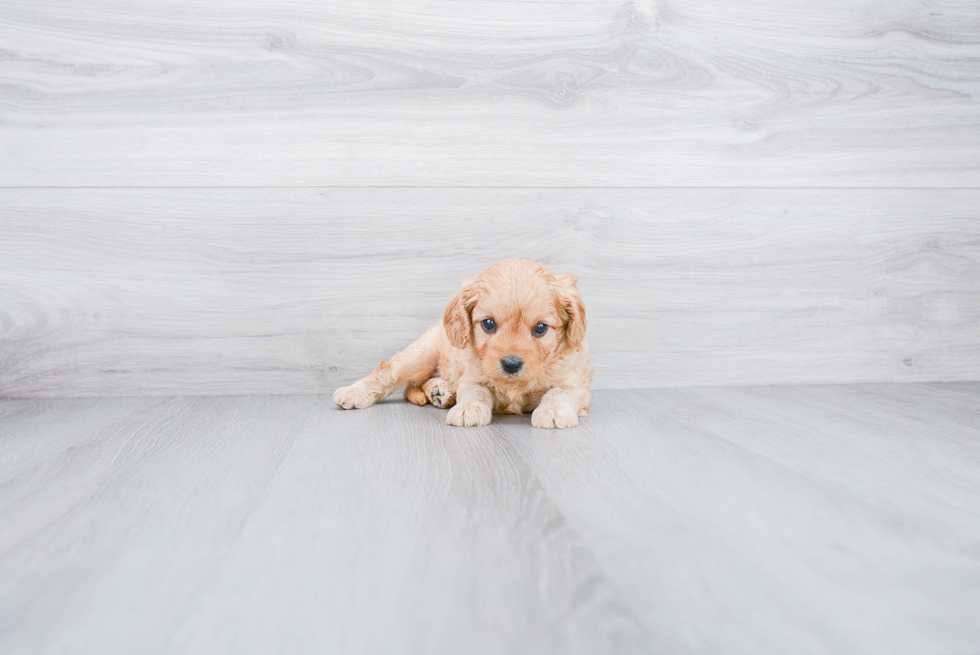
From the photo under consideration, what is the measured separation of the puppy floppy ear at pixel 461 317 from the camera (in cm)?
146

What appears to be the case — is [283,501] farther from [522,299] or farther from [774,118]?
[774,118]

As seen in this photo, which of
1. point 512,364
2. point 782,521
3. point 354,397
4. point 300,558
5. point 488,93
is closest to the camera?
point 300,558

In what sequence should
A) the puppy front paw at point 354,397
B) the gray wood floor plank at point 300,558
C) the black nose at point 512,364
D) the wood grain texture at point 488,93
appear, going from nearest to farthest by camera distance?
the gray wood floor plank at point 300,558 < the black nose at point 512,364 < the puppy front paw at point 354,397 < the wood grain texture at point 488,93

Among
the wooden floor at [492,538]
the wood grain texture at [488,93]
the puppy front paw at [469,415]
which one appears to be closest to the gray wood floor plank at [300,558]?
the wooden floor at [492,538]

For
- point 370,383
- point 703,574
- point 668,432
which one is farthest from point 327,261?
point 703,574

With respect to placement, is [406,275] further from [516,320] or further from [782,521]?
[782,521]

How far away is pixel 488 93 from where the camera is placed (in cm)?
181

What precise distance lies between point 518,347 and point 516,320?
7cm

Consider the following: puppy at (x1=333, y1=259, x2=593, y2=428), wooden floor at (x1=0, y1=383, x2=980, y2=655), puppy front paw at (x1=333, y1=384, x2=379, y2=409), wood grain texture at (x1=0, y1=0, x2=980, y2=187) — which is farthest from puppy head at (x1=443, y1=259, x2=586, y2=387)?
wood grain texture at (x1=0, y1=0, x2=980, y2=187)

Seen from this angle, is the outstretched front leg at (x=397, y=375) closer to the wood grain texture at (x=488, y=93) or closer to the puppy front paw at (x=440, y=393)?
the puppy front paw at (x=440, y=393)

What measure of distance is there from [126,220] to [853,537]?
196 cm

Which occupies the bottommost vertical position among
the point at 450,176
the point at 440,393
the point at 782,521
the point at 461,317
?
the point at 440,393

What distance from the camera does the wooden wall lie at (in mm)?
1746

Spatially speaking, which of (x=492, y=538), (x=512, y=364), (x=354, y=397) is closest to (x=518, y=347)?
(x=512, y=364)
